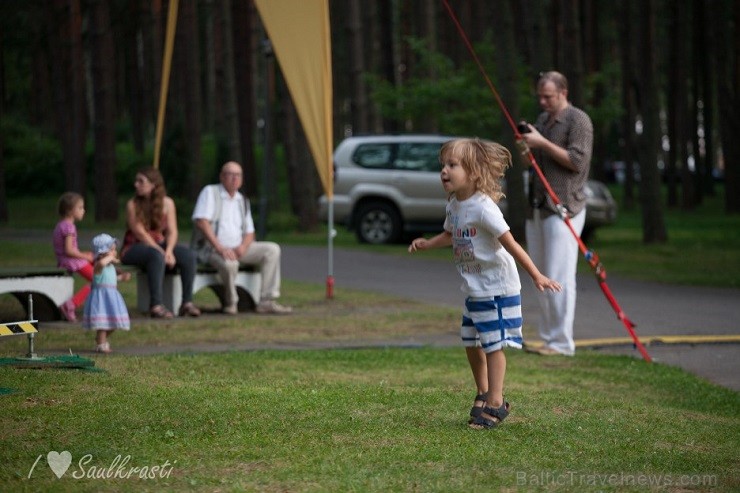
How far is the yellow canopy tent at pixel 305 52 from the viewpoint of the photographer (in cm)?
1547

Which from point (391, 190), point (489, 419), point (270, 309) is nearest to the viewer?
point (489, 419)

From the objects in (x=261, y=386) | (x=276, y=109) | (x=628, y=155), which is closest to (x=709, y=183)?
(x=628, y=155)

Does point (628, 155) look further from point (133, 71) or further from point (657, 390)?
point (657, 390)

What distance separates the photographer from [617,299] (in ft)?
55.2

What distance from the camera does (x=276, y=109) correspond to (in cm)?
6125

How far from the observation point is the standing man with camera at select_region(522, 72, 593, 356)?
11.3 meters

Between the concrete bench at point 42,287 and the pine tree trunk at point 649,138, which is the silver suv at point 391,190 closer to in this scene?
the pine tree trunk at point 649,138

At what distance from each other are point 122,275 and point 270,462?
7148mm

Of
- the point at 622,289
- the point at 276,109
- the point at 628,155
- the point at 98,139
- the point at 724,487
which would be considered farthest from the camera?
the point at 276,109

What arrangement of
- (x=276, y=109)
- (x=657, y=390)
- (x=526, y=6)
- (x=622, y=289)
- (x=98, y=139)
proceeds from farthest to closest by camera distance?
(x=276, y=109), (x=98, y=139), (x=526, y=6), (x=622, y=289), (x=657, y=390)

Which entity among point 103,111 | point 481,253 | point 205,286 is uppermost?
point 103,111

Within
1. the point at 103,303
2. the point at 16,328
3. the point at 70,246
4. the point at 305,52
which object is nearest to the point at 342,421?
the point at 16,328

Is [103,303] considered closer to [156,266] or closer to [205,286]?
[156,266]

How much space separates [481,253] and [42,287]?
6784mm
